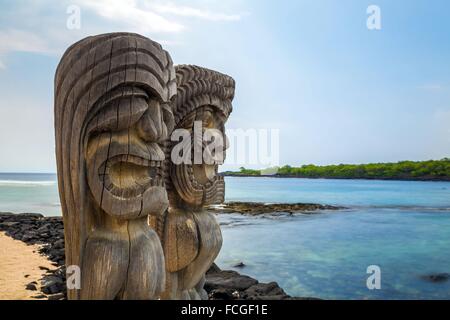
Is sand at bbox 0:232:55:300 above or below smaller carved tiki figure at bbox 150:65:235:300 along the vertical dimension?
below

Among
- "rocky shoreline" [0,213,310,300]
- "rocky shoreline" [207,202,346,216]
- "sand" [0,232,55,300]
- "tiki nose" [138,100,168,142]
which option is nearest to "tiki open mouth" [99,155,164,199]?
"tiki nose" [138,100,168,142]

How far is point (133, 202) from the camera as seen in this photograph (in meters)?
2.96

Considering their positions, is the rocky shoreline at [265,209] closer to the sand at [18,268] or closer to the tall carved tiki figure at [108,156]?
the sand at [18,268]

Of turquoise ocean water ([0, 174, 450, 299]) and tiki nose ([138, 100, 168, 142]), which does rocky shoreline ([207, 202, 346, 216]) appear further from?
tiki nose ([138, 100, 168, 142])

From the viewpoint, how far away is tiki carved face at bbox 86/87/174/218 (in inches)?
114

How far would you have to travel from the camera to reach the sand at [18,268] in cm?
688

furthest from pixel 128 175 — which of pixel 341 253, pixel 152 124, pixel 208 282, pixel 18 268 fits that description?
pixel 341 253

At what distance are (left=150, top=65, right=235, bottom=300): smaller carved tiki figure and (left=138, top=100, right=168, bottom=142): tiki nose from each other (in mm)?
847

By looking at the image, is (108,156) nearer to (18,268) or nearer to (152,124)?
(152,124)

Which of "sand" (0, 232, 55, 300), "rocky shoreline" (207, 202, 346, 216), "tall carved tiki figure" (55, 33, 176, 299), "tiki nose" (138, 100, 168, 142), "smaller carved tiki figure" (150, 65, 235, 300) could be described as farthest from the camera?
"rocky shoreline" (207, 202, 346, 216)

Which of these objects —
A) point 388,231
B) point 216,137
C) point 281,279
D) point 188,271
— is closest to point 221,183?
point 216,137

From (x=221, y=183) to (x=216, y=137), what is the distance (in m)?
0.48

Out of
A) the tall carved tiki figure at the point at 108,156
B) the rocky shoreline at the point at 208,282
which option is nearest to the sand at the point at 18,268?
the rocky shoreline at the point at 208,282

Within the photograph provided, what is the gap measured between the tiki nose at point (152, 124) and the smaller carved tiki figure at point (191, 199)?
85cm
